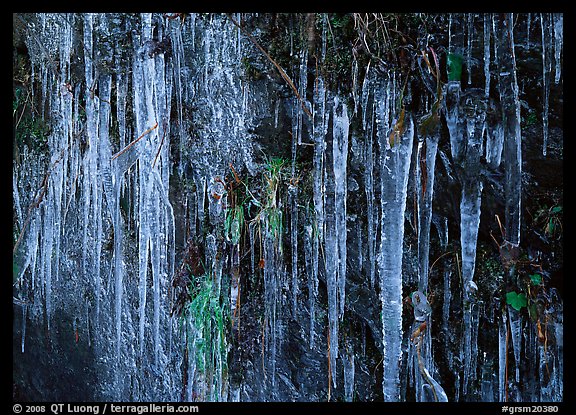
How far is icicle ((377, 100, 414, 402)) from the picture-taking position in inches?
79.7

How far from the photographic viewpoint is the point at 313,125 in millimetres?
2152

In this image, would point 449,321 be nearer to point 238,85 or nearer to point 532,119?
point 532,119

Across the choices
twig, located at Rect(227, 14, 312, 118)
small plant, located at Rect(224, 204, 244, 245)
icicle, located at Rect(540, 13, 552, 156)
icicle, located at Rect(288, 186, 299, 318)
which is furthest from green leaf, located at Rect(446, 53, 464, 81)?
small plant, located at Rect(224, 204, 244, 245)

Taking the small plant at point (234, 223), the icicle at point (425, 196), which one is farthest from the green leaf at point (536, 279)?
the small plant at point (234, 223)

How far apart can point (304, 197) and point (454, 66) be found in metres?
0.89

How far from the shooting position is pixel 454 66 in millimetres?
1992

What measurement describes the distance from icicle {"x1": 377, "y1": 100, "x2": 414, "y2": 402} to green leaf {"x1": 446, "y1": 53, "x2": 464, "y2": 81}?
253mm

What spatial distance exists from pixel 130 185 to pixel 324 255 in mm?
1093

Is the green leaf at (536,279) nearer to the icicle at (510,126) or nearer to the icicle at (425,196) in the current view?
the icicle at (510,126)

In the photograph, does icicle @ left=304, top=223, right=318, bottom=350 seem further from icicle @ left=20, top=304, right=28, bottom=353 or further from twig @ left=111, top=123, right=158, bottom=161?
icicle @ left=20, top=304, right=28, bottom=353

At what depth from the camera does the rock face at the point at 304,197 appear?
200 centimetres

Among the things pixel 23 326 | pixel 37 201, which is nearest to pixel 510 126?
pixel 37 201

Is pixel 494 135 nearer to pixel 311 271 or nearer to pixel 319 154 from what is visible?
pixel 319 154

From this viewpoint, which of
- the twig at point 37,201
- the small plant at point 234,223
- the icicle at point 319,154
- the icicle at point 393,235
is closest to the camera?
the icicle at point 393,235
